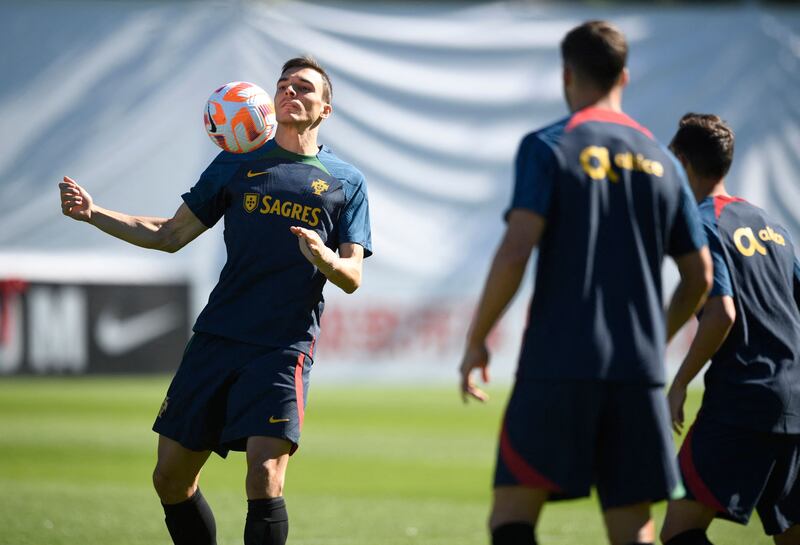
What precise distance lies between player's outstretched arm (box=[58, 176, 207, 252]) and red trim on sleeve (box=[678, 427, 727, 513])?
250 centimetres

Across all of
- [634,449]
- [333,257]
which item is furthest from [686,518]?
[333,257]

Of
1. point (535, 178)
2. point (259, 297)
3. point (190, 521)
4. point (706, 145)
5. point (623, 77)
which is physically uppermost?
point (623, 77)

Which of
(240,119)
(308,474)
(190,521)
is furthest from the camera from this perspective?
(308,474)

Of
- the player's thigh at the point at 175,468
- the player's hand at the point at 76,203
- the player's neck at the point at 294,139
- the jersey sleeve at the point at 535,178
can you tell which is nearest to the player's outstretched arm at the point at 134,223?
the player's hand at the point at 76,203

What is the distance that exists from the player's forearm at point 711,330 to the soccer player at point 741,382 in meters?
0.10

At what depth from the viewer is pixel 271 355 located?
214 inches

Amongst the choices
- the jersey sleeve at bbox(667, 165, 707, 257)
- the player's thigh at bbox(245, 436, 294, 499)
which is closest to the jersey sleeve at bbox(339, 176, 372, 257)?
the player's thigh at bbox(245, 436, 294, 499)

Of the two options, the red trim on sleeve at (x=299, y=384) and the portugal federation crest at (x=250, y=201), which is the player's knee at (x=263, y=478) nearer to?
the red trim on sleeve at (x=299, y=384)

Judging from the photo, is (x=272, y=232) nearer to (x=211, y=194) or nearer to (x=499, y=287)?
(x=211, y=194)

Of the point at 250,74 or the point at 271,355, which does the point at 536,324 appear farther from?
the point at 250,74

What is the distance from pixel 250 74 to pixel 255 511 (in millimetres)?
14679

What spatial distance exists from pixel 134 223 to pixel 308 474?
5.35 m

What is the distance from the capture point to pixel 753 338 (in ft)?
17.6

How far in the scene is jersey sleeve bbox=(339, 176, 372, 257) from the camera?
5.61 meters
